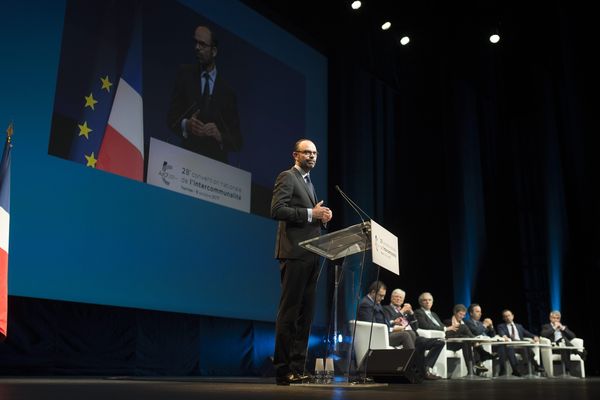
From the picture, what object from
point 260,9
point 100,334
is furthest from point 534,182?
point 100,334

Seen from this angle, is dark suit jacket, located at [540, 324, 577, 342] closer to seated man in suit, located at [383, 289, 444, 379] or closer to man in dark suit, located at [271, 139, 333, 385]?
seated man in suit, located at [383, 289, 444, 379]

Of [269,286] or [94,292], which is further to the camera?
[269,286]

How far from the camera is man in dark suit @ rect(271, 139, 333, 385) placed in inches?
116

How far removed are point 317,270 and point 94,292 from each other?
2296 millimetres

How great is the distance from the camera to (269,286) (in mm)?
6273

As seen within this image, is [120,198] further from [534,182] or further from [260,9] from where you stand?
[534,182]

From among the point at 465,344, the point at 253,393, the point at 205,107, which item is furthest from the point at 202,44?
the point at 253,393

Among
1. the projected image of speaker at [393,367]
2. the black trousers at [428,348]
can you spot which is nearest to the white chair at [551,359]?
the black trousers at [428,348]

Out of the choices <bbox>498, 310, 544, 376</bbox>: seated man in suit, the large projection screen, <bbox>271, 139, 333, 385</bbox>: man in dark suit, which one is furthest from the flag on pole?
<bbox>498, 310, 544, 376</bbox>: seated man in suit

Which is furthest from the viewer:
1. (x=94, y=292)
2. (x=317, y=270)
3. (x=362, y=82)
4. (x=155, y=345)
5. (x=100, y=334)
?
(x=362, y=82)

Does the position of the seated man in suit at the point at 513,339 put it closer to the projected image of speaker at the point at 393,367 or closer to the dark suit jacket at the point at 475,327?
the dark suit jacket at the point at 475,327

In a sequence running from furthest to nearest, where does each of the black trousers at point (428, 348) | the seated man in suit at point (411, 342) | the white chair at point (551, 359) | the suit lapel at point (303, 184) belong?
1. the white chair at point (551, 359)
2. the black trousers at point (428, 348)
3. the seated man in suit at point (411, 342)
4. the suit lapel at point (303, 184)

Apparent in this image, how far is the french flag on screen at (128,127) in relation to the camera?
491 cm

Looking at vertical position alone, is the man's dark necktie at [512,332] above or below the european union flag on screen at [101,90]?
below
